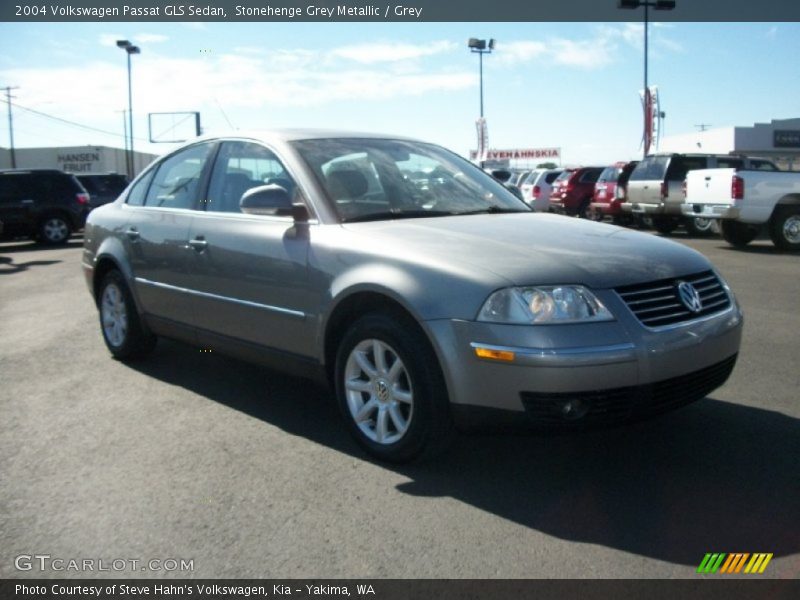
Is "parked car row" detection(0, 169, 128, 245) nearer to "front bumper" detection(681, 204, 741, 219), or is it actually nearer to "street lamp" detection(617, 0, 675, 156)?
"front bumper" detection(681, 204, 741, 219)

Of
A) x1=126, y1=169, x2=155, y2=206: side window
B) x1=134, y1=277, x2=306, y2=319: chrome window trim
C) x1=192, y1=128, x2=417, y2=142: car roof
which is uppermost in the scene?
x1=192, y1=128, x2=417, y2=142: car roof

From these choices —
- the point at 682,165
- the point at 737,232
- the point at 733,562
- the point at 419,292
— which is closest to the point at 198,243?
the point at 419,292

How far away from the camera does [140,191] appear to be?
646 centimetres

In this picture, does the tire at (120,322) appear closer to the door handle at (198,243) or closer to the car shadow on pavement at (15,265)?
the door handle at (198,243)

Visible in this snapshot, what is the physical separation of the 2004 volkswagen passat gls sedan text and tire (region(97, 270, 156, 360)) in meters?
0.43

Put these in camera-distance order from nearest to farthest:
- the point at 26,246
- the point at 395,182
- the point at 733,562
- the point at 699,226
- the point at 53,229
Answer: the point at 733,562 → the point at 395,182 → the point at 699,226 → the point at 53,229 → the point at 26,246

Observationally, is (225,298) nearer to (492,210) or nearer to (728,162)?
(492,210)

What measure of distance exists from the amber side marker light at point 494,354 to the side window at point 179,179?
108 inches

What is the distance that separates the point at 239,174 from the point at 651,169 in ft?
50.7

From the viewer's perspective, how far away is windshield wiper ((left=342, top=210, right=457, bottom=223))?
4586 mm

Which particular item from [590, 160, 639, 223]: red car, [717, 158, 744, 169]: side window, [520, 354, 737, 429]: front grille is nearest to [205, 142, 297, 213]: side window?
[520, 354, 737, 429]: front grille

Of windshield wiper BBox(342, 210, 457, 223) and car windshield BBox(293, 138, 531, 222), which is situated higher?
car windshield BBox(293, 138, 531, 222)

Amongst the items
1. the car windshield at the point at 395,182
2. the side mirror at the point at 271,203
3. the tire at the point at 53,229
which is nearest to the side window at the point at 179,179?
the car windshield at the point at 395,182

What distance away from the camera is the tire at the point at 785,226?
15258 mm
